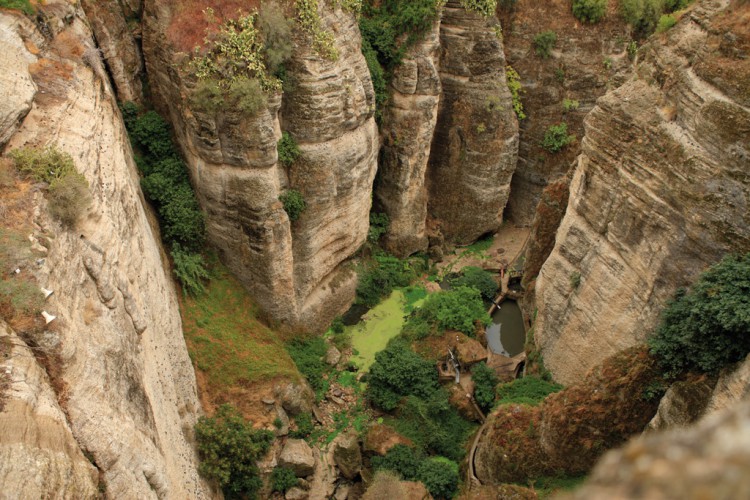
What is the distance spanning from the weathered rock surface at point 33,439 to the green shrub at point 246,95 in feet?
30.6

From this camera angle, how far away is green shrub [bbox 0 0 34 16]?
13466 millimetres

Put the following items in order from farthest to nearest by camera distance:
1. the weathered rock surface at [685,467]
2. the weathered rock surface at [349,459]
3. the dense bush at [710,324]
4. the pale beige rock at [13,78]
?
1. the weathered rock surface at [349,459]
2. the pale beige rock at [13,78]
3. the dense bush at [710,324]
4. the weathered rock surface at [685,467]

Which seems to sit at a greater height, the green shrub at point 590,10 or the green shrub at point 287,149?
the green shrub at point 590,10

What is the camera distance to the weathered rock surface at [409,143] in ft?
70.1

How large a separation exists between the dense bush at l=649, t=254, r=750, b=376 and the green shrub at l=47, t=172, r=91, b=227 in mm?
12787

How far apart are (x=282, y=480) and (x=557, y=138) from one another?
61.3 ft

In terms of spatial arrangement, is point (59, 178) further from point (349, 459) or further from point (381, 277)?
point (381, 277)

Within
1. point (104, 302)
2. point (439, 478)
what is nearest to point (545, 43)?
point (439, 478)

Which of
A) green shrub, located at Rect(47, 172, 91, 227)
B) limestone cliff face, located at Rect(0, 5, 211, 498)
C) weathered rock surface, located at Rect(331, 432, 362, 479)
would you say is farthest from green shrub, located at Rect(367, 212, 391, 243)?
green shrub, located at Rect(47, 172, 91, 227)

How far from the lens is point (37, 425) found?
7648 millimetres

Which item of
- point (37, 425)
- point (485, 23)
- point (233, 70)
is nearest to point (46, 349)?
point (37, 425)

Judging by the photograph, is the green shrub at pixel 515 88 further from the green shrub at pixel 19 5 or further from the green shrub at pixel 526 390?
the green shrub at pixel 19 5

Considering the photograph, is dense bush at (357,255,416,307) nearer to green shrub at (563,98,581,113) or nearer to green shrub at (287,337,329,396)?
green shrub at (287,337,329,396)

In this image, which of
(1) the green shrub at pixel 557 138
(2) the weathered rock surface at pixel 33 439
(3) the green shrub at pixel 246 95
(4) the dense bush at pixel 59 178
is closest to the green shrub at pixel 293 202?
(3) the green shrub at pixel 246 95
